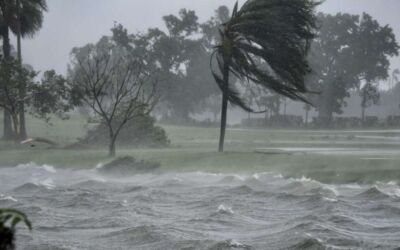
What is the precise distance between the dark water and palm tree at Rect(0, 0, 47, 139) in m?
19.2

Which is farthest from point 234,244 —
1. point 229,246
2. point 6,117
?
point 6,117

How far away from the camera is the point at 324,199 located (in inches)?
592

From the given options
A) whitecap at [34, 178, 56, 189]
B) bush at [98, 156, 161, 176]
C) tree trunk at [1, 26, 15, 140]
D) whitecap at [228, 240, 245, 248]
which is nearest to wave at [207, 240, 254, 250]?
whitecap at [228, 240, 245, 248]

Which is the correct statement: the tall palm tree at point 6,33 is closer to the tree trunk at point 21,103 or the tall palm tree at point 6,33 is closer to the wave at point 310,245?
the tree trunk at point 21,103

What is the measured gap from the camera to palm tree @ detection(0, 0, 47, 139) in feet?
123

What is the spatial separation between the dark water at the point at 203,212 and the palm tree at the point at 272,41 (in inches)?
276

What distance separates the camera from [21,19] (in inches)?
1563

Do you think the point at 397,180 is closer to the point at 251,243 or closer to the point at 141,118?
the point at 251,243

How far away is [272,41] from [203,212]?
1213cm

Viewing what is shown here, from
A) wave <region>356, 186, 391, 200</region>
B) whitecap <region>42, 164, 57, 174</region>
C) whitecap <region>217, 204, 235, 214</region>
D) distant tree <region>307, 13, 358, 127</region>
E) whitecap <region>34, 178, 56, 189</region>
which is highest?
distant tree <region>307, 13, 358, 127</region>

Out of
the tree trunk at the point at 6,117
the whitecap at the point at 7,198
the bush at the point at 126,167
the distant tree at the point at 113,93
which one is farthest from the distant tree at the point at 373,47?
the whitecap at the point at 7,198

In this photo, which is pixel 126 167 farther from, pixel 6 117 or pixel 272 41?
pixel 6 117

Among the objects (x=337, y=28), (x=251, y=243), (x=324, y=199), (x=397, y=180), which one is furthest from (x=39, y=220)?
(x=337, y=28)

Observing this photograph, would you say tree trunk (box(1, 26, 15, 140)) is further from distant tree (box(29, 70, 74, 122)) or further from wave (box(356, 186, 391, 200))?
wave (box(356, 186, 391, 200))
